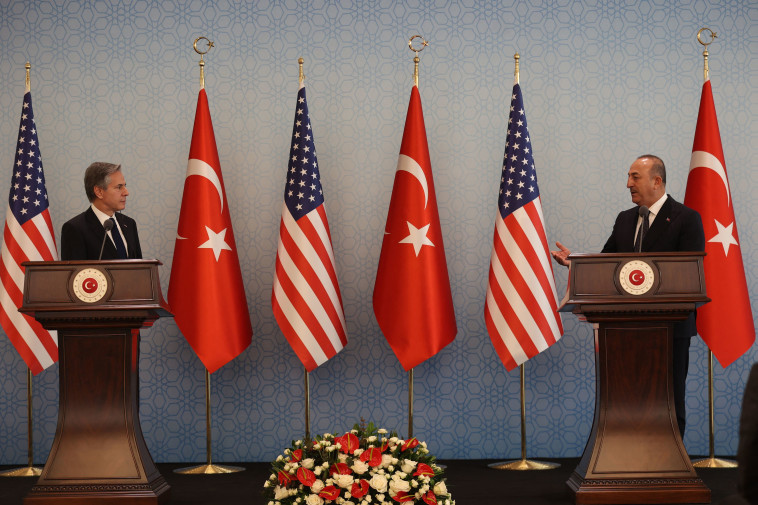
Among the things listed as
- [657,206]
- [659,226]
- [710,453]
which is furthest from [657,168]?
[710,453]

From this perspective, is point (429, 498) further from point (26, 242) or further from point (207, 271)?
point (26, 242)

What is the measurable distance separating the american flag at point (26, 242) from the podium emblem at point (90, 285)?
1.48 meters

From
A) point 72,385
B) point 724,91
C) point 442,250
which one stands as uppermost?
point 724,91

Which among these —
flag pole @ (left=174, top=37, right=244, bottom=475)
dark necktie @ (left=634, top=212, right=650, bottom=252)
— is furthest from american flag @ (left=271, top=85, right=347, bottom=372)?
dark necktie @ (left=634, top=212, right=650, bottom=252)

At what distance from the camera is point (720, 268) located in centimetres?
529

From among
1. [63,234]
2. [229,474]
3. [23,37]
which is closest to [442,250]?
[229,474]

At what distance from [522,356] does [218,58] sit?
2.79 m

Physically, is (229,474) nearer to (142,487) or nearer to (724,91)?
(142,487)

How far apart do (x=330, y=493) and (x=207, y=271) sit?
107 inches

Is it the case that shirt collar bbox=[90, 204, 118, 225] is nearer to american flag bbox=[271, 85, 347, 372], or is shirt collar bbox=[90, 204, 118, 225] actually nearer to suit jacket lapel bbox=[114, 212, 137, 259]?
suit jacket lapel bbox=[114, 212, 137, 259]

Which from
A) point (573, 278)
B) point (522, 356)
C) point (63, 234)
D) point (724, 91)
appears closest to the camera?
point (573, 278)

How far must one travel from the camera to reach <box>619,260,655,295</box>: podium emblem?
13.2 ft

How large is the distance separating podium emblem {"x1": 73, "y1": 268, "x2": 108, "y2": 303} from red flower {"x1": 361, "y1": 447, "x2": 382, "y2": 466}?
1690 mm

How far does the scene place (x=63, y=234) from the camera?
176 inches
